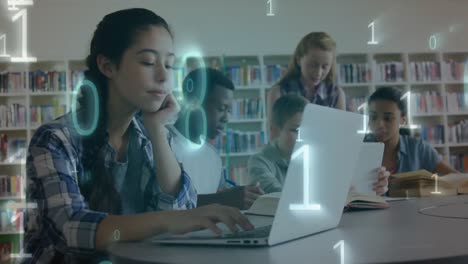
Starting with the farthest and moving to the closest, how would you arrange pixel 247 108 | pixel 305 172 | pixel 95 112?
pixel 247 108, pixel 95 112, pixel 305 172

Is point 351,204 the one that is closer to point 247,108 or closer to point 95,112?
point 95,112

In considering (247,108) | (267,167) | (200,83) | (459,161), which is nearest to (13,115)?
(200,83)

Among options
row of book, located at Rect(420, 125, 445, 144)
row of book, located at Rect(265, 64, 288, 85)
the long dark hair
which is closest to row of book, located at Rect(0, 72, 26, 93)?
the long dark hair

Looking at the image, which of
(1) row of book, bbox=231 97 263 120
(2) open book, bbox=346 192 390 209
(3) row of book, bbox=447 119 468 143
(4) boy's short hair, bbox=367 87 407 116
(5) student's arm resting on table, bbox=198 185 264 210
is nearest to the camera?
(2) open book, bbox=346 192 390 209

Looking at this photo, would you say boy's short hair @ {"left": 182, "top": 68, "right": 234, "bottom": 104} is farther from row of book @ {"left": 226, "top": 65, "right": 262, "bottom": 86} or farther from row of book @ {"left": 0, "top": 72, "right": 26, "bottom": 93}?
row of book @ {"left": 0, "top": 72, "right": 26, "bottom": 93}

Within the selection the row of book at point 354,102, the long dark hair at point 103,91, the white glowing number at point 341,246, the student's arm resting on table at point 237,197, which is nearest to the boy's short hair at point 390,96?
the row of book at point 354,102

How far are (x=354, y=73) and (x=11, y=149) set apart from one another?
1.79m

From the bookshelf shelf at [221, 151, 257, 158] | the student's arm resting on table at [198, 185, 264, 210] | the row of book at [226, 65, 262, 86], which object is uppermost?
the row of book at [226, 65, 262, 86]

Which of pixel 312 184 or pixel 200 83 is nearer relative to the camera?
pixel 312 184

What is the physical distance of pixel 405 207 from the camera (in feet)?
3.09

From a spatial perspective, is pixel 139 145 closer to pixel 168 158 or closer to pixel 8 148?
pixel 168 158

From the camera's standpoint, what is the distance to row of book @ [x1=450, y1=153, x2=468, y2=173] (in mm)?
2520

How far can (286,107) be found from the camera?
6.33 feet

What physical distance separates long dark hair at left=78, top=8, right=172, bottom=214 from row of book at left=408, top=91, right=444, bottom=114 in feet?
6.17
